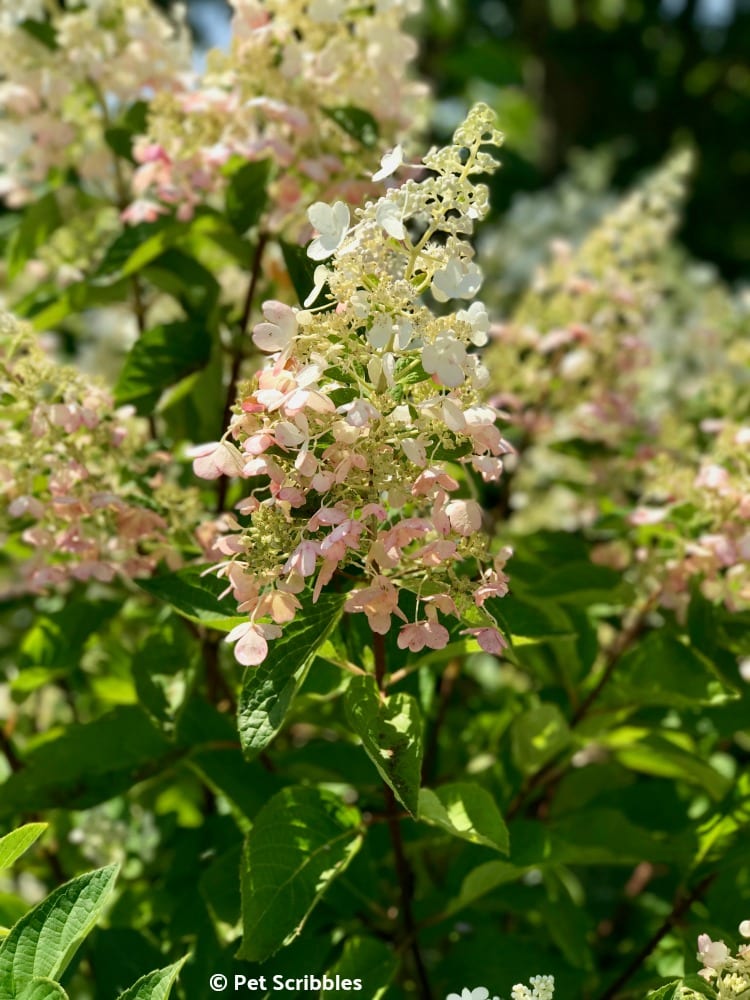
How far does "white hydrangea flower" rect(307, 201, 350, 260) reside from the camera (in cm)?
78

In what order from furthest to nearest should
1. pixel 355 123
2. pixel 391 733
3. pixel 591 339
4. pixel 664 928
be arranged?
pixel 591 339 → pixel 355 123 → pixel 664 928 → pixel 391 733

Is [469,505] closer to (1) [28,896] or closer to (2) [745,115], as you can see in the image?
(1) [28,896]

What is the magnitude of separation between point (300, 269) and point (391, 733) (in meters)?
0.41

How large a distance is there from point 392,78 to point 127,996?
1.02 m

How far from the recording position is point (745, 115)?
5223mm

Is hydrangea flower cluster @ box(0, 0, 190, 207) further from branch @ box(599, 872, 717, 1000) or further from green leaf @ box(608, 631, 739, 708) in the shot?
branch @ box(599, 872, 717, 1000)

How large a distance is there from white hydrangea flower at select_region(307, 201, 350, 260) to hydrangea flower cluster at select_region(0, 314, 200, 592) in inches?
13.2

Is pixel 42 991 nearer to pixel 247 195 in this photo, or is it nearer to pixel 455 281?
pixel 455 281

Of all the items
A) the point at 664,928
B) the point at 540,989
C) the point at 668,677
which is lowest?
the point at 664,928

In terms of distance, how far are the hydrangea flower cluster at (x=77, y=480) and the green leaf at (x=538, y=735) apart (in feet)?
1.34

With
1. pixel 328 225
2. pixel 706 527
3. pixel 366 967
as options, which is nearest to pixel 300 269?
pixel 328 225

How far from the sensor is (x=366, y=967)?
100 centimetres

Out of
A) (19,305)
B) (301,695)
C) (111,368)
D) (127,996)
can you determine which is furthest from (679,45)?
(127,996)

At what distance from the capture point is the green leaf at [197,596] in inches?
35.8
